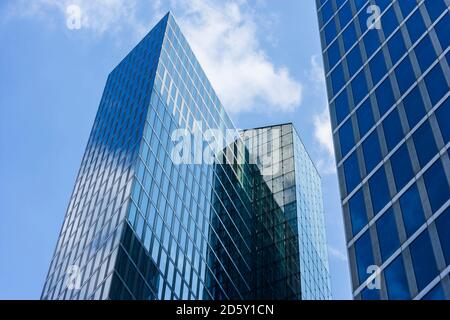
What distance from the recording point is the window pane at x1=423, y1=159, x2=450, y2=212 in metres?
32.9

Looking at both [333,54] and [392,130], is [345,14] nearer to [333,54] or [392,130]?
[333,54]

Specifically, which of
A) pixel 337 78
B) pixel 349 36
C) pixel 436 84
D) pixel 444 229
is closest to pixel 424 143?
pixel 436 84

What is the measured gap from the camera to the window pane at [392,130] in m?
39.5

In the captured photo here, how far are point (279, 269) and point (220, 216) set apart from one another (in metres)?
11.2

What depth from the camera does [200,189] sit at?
65.3 metres

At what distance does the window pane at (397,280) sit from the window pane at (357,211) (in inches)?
184

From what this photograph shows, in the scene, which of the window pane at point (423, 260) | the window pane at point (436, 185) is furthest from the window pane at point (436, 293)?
the window pane at point (436, 185)

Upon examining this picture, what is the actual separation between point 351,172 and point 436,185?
8.83 m

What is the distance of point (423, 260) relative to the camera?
31734 millimetres

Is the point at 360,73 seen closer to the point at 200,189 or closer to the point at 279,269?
the point at 200,189

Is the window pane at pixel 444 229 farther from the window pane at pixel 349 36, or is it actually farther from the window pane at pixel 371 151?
the window pane at pixel 349 36

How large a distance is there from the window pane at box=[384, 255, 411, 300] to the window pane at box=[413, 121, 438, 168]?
6027 mm

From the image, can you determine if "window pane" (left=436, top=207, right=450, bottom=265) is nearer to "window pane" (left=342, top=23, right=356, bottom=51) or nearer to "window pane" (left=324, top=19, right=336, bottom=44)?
"window pane" (left=342, top=23, right=356, bottom=51)

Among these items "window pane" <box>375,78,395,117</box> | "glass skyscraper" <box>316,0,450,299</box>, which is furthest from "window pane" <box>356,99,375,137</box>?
"window pane" <box>375,78,395,117</box>
